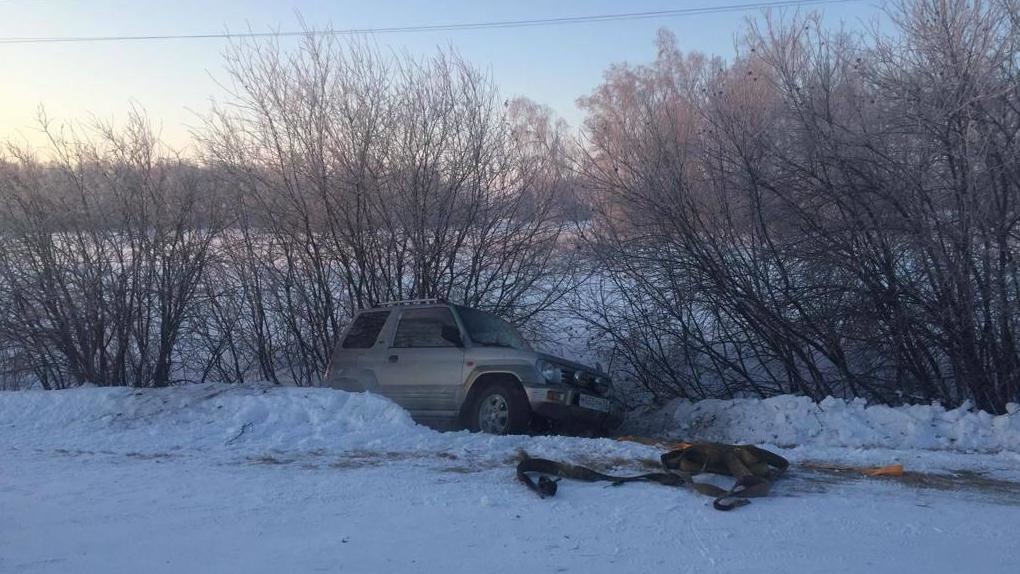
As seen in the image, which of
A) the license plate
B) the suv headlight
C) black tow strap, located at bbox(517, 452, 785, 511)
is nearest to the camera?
black tow strap, located at bbox(517, 452, 785, 511)

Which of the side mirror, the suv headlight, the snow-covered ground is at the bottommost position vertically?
the snow-covered ground

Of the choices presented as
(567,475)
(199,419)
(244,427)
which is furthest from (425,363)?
(567,475)

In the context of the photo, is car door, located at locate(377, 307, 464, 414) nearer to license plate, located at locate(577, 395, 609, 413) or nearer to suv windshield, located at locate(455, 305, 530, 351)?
suv windshield, located at locate(455, 305, 530, 351)

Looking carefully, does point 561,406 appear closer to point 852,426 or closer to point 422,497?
point 852,426

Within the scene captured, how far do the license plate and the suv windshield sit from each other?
3.11 ft

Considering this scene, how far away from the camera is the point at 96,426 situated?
951 centimetres

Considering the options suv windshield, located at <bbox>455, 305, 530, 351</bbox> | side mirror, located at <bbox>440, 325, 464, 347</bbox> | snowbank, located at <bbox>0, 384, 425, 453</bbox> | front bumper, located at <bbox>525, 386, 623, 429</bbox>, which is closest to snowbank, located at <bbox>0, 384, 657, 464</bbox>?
snowbank, located at <bbox>0, 384, 425, 453</bbox>

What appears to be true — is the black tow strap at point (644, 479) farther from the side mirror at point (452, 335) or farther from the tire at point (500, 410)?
the side mirror at point (452, 335)

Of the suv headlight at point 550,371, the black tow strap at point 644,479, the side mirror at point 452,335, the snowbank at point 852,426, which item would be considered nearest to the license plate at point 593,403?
the suv headlight at point 550,371

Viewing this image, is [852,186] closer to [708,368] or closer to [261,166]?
[708,368]

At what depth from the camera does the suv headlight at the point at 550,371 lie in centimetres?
940

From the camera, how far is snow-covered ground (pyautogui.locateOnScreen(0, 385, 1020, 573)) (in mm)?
4875

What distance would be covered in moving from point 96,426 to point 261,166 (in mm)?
6013

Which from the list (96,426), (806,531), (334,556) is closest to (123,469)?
(96,426)
